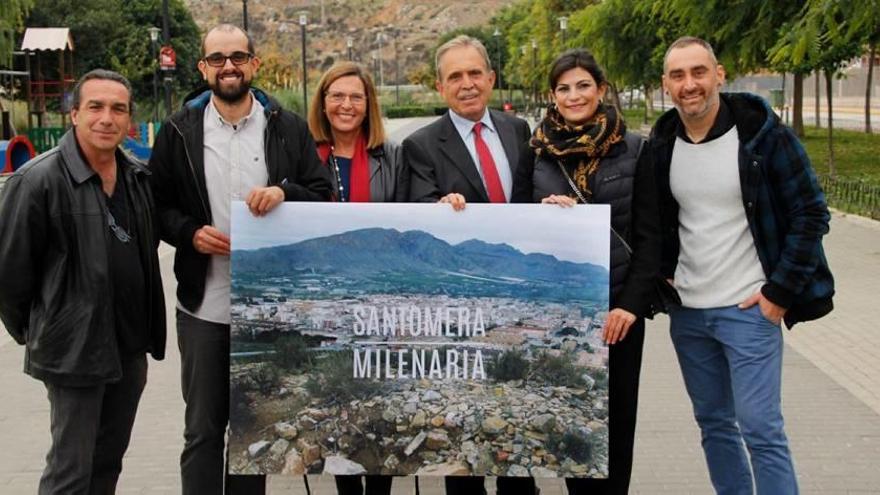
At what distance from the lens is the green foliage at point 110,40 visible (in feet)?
171

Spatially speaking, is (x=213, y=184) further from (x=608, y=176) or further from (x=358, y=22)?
(x=358, y=22)

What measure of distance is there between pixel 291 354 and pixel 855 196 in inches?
600

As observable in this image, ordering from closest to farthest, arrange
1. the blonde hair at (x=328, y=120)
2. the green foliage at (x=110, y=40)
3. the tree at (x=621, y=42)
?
the blonde hair at (x=328, y=120), the tree at (x=621, y=42), the green foliage at (x=110, y=40)

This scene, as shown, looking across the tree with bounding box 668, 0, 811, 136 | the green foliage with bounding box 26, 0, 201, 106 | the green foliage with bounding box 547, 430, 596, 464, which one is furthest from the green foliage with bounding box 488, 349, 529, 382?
the green foliage with bounding box 26, 0, 201, 106

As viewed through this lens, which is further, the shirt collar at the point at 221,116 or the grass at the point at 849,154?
the grass at the point at 849,154

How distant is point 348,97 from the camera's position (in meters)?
4.59

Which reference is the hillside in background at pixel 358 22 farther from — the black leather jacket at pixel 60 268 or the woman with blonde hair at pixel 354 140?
the black leather jacket at pixel 60 268

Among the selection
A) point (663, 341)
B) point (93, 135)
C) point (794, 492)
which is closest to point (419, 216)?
point (93, 135)

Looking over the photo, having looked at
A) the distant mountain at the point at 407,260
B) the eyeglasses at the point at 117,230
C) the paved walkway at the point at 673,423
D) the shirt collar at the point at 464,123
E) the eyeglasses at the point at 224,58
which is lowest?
the paved walkway at the point at 673,423

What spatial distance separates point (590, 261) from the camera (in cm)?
406

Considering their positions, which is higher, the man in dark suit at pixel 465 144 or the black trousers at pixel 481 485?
the man in dark suit at pixel 465 144

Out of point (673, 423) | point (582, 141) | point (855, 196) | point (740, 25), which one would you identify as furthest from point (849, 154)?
point (582, 141)

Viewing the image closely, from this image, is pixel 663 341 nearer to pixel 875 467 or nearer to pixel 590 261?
pixel 875 467

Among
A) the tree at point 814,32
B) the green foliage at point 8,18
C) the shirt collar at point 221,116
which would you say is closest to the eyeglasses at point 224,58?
the shirt collar at point 221,116
